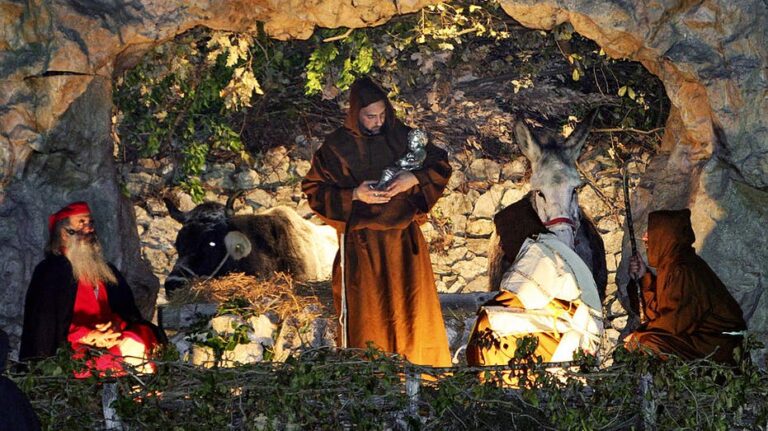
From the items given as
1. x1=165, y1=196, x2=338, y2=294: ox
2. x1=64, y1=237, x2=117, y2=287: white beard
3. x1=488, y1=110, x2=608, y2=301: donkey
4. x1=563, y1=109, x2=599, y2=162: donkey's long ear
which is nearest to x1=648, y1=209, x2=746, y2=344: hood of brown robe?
x1=488, y1=110, x2=608, y2=301: donkey

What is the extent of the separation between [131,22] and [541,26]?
2.91m

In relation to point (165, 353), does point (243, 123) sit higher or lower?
higher

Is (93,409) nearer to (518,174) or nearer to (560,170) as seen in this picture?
(560,170)

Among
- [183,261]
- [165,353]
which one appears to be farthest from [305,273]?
[165,353]

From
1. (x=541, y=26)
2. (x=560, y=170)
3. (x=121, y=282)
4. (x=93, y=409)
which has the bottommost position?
(x=93, y=409)

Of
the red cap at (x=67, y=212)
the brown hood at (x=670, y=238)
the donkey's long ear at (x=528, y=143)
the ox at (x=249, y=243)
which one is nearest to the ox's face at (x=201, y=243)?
the ox at (x=249, y=243)

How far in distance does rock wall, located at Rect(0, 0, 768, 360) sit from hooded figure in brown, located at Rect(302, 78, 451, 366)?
954 mm

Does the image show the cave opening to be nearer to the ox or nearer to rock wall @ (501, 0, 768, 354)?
the ox

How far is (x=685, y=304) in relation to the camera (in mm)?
9430

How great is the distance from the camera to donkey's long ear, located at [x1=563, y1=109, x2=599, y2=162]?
10.7 meters

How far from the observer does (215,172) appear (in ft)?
42.1

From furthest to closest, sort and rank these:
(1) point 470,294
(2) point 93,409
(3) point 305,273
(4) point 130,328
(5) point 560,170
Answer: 1. (3) point 305,273
2. (1) point 470,294
3. (5) point 560,170
4. (4) point 130,328
5. (2) point 93,409

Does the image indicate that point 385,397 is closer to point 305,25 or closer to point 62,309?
point 62,309

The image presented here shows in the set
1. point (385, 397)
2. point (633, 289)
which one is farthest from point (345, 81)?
point (385, 397)
